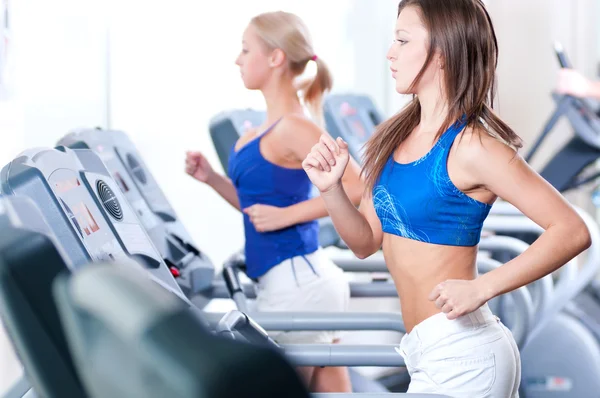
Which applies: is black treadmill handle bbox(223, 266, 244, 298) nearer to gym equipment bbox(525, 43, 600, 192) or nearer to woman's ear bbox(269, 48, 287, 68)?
woman's ear bbox(269, 48, 287, 68)

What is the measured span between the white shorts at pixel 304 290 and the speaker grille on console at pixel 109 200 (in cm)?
69

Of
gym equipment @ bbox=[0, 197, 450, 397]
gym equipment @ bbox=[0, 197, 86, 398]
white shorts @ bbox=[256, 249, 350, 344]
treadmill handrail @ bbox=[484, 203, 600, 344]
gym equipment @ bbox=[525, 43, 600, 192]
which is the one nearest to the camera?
gym equipment @ bbox=[0, 197, 450, 397]

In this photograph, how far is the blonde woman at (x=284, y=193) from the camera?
2.19 metres

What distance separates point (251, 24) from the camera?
235 cm

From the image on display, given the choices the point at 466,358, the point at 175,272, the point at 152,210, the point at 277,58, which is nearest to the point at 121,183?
the point at 152,210

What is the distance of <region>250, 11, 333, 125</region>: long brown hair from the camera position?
7.57ft

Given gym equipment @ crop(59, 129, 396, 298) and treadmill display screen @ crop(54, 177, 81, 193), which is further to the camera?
gym equipment @ crop(59, 129, 396, 298)

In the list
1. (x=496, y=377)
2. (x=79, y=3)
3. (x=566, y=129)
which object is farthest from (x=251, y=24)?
(x=566, y=129)

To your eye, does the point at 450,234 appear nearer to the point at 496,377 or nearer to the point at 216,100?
the point at 496,377

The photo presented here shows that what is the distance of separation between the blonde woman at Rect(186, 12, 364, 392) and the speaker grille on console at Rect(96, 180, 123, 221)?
2.14 ft

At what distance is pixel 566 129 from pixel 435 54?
459 cm

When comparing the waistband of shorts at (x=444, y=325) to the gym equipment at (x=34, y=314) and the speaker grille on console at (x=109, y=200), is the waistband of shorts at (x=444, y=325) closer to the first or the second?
the speaker grille on console at (x=109, y=200)

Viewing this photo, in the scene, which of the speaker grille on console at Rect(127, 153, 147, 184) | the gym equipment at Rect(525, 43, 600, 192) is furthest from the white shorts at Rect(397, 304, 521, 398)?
the gym equipment at Rect(525, 43, 600, 192)

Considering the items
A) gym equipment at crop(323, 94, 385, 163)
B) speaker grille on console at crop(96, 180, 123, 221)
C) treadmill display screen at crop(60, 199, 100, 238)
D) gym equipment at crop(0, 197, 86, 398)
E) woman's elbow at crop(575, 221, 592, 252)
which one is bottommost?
gym equipment at crop(323, 94, 385, 163)
